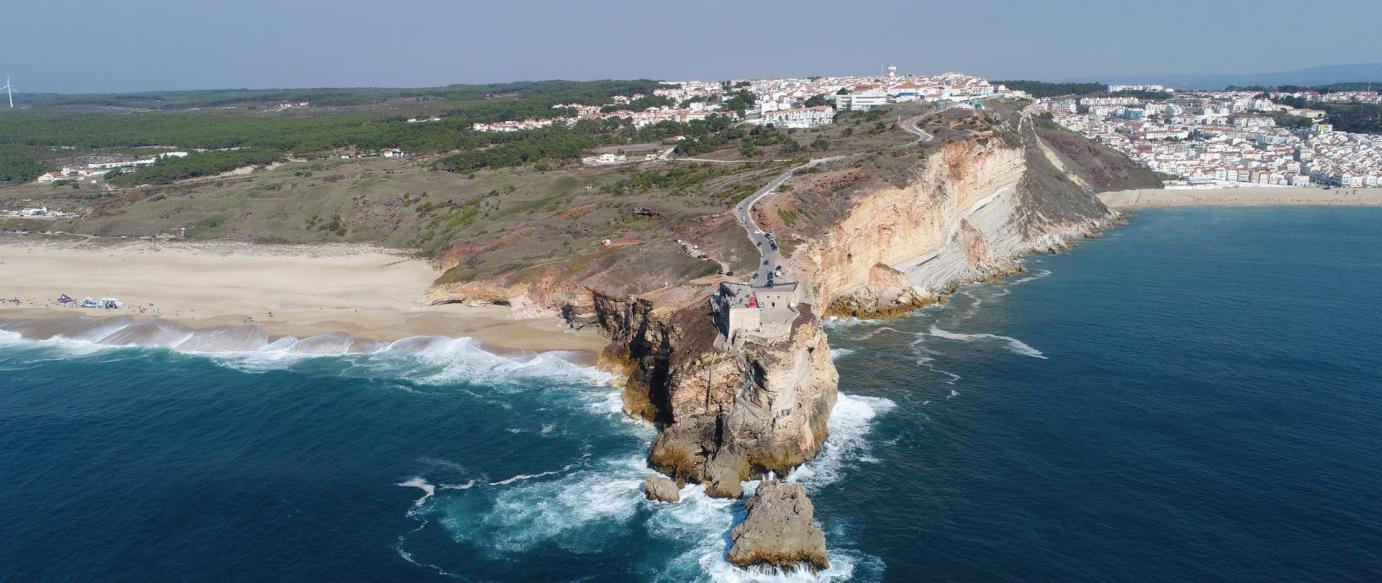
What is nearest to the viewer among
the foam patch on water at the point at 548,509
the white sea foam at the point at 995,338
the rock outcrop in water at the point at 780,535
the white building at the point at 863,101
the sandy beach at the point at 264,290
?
the rock outcrop in water at the point at 780,535

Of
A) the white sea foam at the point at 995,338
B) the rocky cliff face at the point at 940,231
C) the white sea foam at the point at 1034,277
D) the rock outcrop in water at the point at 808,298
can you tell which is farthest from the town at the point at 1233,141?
the white sea foam at the point at 995,338

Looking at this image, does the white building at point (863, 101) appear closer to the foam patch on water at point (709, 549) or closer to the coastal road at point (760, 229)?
the coastal road at point (760, 229)

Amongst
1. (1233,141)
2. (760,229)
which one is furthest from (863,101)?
(760,229)

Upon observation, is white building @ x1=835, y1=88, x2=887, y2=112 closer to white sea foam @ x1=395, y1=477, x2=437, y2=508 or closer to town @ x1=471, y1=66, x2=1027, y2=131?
town @ x1=471, y1=66, x2=1027, y2=131

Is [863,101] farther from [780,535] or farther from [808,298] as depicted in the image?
[780,535]

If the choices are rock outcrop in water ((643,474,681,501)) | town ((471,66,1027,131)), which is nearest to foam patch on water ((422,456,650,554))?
rock outcrop in water ((643,474,681,501))

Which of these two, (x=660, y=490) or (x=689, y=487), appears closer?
(x=660, y=490)
